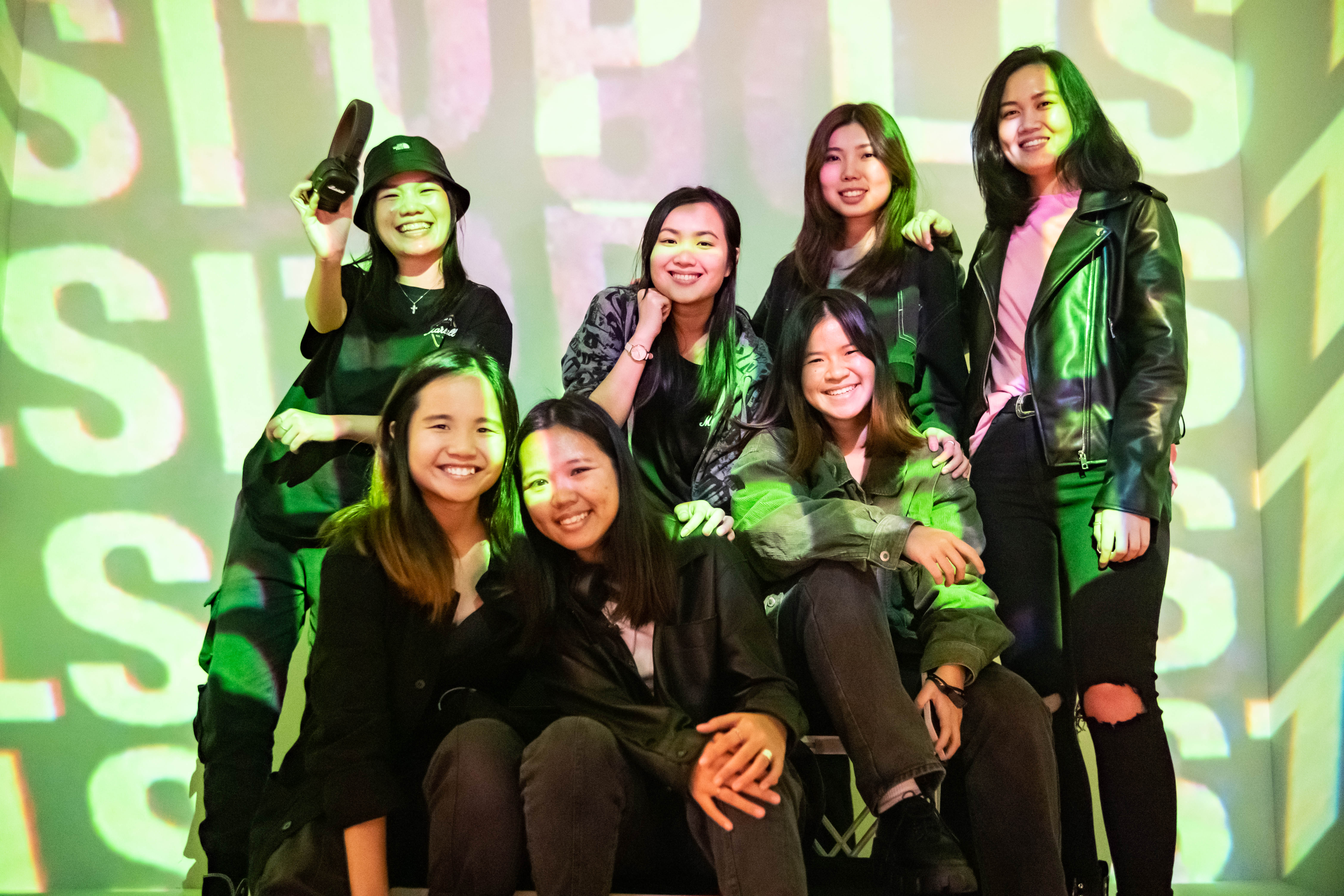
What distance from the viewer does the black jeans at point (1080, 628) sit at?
5.99ft

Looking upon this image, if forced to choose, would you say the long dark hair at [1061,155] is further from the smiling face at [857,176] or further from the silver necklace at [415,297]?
the silver necklace at [415,297]

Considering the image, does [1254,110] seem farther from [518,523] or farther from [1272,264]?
[518,523]

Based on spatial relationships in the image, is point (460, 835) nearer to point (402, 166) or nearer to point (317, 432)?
point (317, 432)

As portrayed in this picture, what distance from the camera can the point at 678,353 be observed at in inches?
89.8

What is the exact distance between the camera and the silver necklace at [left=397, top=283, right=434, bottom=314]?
2334 millimetres

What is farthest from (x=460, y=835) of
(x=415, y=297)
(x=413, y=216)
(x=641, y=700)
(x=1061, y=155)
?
(x=1061, y=155)

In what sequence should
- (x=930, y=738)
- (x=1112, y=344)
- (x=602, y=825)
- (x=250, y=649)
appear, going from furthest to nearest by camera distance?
(x=250, y=649)
(x=1112, y=344)
(x=930, y=738)
(x=602, y=825)

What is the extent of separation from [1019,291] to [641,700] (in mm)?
1116

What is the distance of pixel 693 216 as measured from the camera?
7.45 ft

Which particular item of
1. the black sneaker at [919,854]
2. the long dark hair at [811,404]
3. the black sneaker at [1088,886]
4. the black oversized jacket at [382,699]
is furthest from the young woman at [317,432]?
the black sneaker at [1088,886]

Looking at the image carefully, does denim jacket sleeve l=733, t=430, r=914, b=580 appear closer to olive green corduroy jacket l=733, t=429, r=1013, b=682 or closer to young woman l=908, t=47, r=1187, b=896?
olive green corduroy jacket l=733, t=429, r=1013, b=682

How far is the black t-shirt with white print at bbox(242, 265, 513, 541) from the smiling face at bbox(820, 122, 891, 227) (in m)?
0.76

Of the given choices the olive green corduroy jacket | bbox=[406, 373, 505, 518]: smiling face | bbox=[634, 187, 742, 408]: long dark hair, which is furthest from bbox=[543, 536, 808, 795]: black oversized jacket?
bbox=[634, 187, 742, 408]: long dark hair

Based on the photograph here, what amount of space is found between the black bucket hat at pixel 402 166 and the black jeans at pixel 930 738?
1.21 metres
